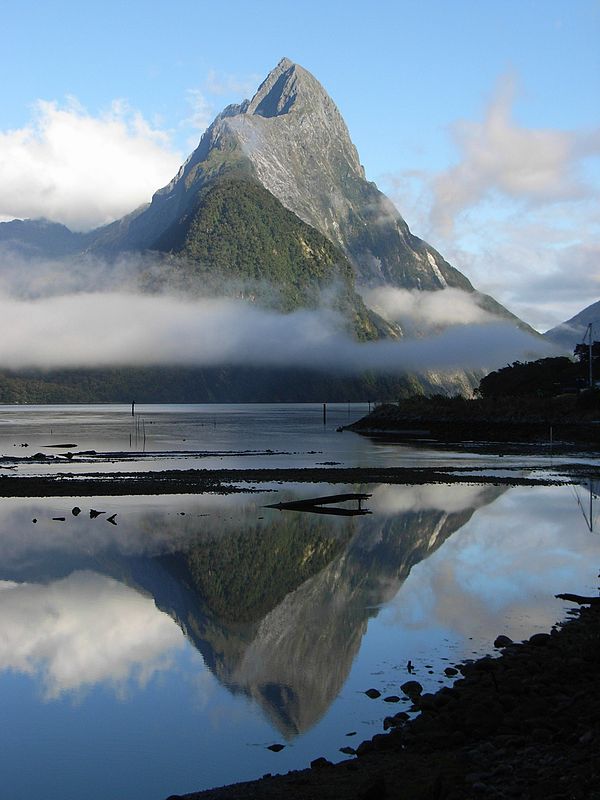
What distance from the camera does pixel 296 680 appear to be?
58.3 feet

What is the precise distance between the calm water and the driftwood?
0.54m

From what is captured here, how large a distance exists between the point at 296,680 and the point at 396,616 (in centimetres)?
587

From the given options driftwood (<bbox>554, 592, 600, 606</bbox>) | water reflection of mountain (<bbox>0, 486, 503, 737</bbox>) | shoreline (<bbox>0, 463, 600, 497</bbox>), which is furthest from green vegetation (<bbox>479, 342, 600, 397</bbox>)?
driftwood (<bbox>554, 592, 600, 606</bbox>)

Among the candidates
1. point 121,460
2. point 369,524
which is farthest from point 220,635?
point 121,460

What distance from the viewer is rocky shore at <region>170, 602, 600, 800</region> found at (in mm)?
10969

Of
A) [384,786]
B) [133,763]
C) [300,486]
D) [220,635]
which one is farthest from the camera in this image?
[300,486]

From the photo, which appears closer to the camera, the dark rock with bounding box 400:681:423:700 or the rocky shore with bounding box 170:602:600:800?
the rocky shore with bounding box 170:602:600:800

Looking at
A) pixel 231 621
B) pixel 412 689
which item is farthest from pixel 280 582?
pixel 412 689

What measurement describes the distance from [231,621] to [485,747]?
37.9 ft

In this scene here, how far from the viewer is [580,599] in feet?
78.2

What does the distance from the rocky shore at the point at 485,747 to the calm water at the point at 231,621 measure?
96 centimetres

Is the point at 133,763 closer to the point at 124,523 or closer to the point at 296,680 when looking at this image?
the point at 296,680

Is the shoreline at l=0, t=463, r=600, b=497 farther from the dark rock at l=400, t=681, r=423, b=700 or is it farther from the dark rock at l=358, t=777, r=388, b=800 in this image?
the dark rock at l=358, t=777, r=388, b=800

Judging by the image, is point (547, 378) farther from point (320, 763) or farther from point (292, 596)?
point (320, 763)
